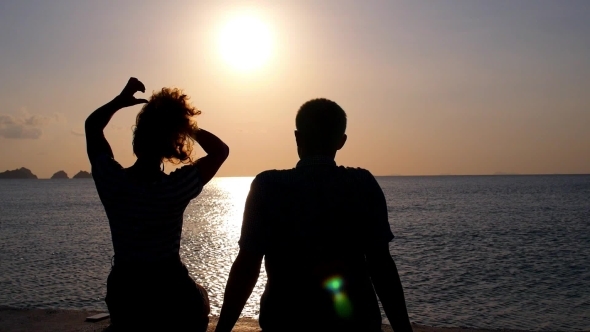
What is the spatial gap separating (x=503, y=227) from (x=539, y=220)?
26.0 feet

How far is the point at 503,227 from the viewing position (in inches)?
1949

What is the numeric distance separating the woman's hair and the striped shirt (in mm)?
141

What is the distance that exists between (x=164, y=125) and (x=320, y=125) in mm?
746

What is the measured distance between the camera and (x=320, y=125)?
277cm

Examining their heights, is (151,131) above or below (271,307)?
above

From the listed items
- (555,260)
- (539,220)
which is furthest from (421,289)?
(539,220)

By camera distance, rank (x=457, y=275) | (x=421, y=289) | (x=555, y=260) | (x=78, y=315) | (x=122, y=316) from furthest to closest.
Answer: (x=555, y=260), (x=457, y=275), (x=421, y=289), (x=78, y=315), (x=122, y=316)

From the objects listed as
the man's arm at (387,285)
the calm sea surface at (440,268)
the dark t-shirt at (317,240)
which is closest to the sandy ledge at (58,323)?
the man's arm at (387,285)

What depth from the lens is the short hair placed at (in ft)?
9.05

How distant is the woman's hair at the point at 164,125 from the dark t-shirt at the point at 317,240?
0.46 m

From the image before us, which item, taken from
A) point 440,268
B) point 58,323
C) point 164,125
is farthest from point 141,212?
point 440,268

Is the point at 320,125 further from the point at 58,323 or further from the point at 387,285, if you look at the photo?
the point at 58,323

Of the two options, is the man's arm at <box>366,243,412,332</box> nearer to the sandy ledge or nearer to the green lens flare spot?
the green lens flare spot

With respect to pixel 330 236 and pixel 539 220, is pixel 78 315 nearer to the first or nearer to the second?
pixel 330 236
